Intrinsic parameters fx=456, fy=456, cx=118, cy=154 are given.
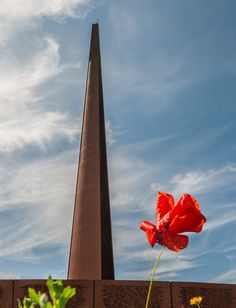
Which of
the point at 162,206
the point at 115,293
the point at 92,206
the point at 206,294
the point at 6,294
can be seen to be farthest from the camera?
the point at 92,206

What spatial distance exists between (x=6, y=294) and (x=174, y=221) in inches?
493

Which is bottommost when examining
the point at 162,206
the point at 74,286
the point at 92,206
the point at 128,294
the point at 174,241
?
the point at 174,241

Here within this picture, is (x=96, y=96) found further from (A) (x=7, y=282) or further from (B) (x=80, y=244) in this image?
(A) (x=7, y=282)

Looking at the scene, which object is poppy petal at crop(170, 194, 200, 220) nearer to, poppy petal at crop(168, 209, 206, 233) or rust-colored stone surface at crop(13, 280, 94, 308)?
poppy petal at crop(168, 209, 206, 233)

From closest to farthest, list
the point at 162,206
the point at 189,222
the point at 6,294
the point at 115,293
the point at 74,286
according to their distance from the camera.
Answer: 1. the point at 189,222
2. the point at 162,206
3. the point at 74,286
4. the point at 6,294
5. the point at 115,293

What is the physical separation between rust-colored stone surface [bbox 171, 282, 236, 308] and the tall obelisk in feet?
11.0

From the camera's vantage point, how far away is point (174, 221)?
1.34 metres

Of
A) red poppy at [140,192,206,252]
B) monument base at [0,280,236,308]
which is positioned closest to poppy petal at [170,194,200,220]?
red poppy at [140,192,206,252]

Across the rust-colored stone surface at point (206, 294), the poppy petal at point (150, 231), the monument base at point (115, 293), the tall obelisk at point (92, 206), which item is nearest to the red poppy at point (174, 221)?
the poppy petal at point (150, 231)

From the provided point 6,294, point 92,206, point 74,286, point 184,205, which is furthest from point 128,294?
point 184,205

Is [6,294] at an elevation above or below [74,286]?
below

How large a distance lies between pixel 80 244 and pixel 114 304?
3.91 meters

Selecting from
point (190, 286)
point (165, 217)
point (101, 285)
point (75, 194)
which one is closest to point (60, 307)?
point (165, 217)

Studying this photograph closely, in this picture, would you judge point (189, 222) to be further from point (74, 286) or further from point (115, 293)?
point (115, 293)
